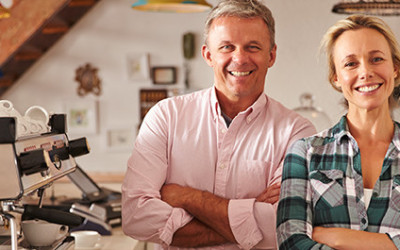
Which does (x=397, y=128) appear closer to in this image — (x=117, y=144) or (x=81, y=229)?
(x=81, y=229)

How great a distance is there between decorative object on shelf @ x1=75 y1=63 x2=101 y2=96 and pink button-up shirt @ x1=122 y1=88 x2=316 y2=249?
442 centimetres

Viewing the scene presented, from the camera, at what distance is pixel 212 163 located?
87.2 inches

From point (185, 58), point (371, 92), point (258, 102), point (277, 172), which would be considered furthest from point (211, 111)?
point (185, 58)

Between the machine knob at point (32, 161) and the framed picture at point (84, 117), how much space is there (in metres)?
5.13

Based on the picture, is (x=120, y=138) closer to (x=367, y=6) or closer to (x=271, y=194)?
(x=367, y=6)

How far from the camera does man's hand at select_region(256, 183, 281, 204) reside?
209cm

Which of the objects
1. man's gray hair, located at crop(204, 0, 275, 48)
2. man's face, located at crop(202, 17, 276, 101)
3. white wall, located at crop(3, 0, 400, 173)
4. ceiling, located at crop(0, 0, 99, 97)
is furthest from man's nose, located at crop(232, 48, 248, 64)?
white wall, located at crop(3, 0, 400, 173)

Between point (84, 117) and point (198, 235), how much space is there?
15.4 ft

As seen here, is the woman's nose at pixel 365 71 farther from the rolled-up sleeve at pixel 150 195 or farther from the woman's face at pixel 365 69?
the rolled-up sleeve at pixel 150 195

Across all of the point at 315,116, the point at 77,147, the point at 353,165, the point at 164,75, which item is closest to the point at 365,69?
→ the point at 353,165

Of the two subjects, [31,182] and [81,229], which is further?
[81,229]

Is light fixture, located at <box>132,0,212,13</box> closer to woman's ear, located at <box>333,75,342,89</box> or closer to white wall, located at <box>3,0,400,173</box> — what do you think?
woman's ear, located at <box>333,75,342,89</box>

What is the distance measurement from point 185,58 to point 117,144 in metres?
1.22

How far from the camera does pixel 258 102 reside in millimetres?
2238
